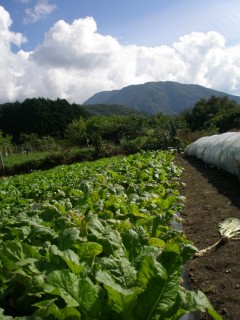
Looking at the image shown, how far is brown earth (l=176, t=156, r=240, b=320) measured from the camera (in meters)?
3.19

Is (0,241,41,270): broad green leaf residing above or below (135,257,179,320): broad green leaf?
above

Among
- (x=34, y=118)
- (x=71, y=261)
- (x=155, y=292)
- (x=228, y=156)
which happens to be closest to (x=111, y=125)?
(x=228, y=156)

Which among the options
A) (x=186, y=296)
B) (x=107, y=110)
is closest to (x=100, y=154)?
(x=186, y=296)

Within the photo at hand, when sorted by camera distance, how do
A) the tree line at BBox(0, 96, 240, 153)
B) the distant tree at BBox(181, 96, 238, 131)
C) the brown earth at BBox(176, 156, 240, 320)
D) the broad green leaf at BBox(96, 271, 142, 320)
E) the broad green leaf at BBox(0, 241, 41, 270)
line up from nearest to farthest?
the broad green leaf at BBox(96, 271, 142, 320) → the broad green leaf at BBox(0, 241, 41, 270) → the brown earth at BBox(176, 156, 240, 320) → the tree line at BBox(0, 96, 240, 153) → the distant tree at BBox(181, 96, 238, 131)

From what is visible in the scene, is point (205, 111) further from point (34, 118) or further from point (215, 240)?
point (215, 240)

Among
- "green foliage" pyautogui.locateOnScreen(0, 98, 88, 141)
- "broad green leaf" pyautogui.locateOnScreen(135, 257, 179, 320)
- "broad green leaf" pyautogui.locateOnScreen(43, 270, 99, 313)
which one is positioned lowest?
"broad green leaf" pyautogui.locateOnScreen(135, 257, 179, 320)

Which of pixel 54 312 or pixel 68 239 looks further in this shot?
pixel 68 239

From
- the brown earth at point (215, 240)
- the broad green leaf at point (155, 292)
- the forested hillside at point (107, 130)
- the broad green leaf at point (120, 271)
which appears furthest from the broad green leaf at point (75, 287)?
the forested hillside at point (107, 130)

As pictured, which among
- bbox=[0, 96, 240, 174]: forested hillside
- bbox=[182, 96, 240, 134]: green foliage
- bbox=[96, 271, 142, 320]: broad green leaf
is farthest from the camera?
bbox=[182, 96, 240, 134]: green foliage

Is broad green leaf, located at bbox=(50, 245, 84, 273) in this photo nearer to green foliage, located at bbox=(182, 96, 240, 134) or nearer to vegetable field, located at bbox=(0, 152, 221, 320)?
vegetable field, located at bbox=(0, 152, 221, 320)

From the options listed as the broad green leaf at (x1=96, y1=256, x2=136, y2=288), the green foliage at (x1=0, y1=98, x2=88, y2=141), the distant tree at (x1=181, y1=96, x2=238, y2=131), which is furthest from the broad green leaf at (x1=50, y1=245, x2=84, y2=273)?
the green foliage at (x1=0, y1=98, x2=88, y2=141)

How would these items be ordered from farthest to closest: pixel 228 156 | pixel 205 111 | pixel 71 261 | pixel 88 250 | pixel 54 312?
pixel 205 111 → pixel 228 156 → pixel 88 250 → pixel 71 261 → pixel 54 312

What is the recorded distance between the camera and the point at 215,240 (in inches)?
190

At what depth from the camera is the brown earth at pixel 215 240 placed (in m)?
3.19
